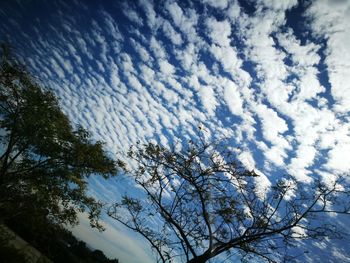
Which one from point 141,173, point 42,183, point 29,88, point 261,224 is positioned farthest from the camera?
point 29,88

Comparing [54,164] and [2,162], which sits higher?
[54,164]

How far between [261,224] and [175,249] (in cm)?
357

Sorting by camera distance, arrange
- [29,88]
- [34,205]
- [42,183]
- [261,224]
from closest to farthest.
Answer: [261,224], [34,205], [42,183], [29,88]

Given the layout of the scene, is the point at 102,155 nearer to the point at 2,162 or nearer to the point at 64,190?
the point at 64,190

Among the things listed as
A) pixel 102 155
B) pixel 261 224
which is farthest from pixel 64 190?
pixel 261 224

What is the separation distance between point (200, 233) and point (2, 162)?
1625 cm

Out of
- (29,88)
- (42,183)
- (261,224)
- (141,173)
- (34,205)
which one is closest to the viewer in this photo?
(261,224)

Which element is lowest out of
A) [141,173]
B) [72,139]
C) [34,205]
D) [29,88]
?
[34,205]

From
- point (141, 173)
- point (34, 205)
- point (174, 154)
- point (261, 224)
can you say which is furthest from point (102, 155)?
point (261, 224)

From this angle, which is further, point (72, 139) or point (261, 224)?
point (72, 139)

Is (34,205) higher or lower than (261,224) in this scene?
lower

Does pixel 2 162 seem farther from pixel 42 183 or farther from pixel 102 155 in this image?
pixel 102 155

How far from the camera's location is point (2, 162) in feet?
64.1

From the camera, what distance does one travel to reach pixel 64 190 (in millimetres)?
18453
